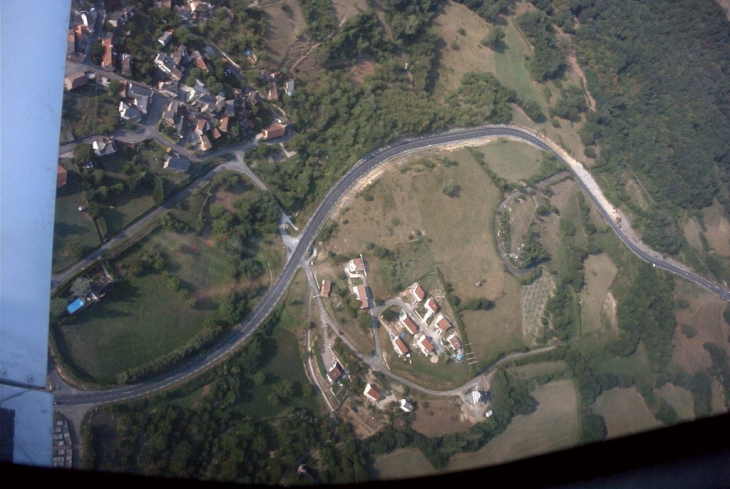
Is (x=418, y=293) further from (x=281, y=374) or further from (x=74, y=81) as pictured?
(x=74, y=81)

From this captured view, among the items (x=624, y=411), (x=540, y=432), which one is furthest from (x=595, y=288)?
(x=540, y=432)

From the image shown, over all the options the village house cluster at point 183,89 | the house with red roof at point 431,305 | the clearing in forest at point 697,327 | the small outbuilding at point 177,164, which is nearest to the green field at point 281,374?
the house with red roof at point 431,305

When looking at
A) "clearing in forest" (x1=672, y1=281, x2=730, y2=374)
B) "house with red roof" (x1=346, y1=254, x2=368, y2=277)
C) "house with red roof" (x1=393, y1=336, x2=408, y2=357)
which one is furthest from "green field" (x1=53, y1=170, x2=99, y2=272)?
"clearing in forest" (x1=672, y1=281, x2=730, y2=374)

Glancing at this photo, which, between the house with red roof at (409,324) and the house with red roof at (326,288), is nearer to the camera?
the house with red roof at (326,288)

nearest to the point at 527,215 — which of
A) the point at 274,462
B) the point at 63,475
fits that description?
the point at 274,462

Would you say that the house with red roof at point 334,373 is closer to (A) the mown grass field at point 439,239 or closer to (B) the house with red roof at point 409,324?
(B) the house with red roof at point 409,324

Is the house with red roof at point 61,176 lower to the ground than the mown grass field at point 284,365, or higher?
higher
